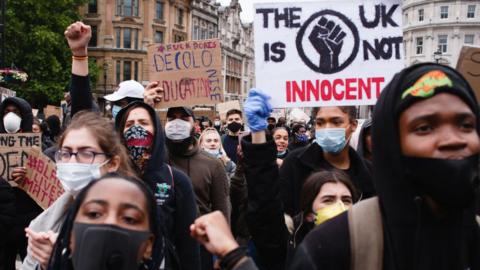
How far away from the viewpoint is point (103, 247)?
2.08 meters

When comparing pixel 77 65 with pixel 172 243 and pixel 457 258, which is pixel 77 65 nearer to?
pixel 172 243

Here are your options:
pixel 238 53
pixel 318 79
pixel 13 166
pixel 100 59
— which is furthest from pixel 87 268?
pixel 238 53

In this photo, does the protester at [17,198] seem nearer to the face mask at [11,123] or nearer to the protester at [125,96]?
the face mask at [11,123]

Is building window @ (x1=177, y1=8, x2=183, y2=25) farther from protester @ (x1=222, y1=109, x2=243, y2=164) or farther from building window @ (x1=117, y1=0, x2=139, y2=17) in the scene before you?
protester @ (x1=222, y1=109, x2=243, y2=164)

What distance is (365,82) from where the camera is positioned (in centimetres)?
360

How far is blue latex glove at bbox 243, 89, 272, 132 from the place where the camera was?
2.76 meters

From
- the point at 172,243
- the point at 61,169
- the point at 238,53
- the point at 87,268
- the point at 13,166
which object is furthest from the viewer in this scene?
the point at 238,53

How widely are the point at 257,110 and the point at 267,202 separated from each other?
1.75 ft

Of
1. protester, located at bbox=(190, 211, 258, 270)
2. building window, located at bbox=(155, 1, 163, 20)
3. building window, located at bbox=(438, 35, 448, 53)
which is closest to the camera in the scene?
protester, located at bbox=(190, 211, 258, 270)

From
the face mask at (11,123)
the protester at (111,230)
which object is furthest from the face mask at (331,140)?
the face mask at (11,123)

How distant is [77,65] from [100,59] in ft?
174

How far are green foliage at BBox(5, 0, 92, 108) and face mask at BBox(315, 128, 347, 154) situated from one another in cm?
3743

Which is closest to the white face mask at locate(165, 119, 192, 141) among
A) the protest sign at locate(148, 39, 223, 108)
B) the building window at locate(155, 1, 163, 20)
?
the protest sign at locate(148, 39, 223, 108)

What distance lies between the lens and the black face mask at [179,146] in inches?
191
